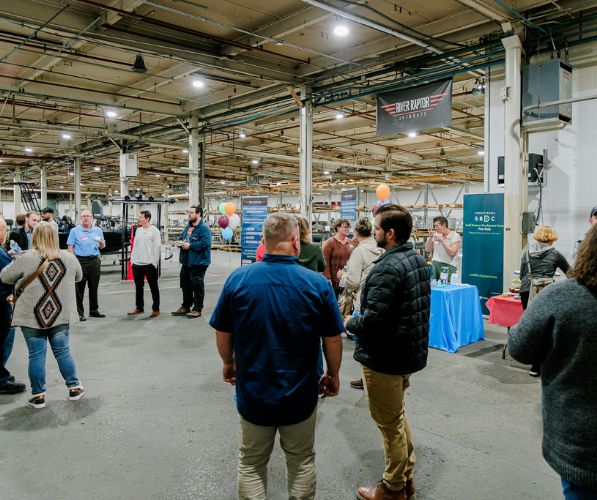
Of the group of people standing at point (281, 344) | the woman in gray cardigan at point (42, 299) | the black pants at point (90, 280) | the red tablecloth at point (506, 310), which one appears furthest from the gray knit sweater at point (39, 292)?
Result: the red tablecloth at point (506, 310)

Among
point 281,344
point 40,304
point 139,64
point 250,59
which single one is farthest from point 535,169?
point 40,304

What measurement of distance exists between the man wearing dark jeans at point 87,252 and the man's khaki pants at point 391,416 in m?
5.49

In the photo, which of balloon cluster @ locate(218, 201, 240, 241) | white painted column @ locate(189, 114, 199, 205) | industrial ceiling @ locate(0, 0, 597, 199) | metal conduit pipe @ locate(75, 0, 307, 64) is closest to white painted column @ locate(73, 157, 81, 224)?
industrial ceiling @ locate(0, 0, 597, 199)

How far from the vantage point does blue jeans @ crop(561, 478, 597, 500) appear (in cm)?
124

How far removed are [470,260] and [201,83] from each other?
237 inches

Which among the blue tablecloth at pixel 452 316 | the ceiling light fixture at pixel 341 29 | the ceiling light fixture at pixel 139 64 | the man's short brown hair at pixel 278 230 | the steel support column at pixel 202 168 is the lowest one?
the blue tablecloth at pixel 452 316

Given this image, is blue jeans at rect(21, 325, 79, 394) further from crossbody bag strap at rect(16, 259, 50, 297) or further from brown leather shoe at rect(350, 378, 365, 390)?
brown leather shoe at rect(350, 378, 365, 390)

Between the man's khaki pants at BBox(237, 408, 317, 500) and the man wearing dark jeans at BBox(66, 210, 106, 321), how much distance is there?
5514 mm

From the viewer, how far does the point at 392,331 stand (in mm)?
2180

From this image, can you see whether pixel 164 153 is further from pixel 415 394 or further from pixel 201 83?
pixel 415 394

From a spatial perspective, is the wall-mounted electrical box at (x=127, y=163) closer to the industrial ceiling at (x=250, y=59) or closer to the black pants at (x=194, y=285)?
the industrial ceiling at (x=250, y=59)

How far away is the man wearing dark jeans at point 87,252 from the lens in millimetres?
6551

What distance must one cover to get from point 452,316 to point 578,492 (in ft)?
13.6

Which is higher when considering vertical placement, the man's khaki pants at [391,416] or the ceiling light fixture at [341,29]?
the ceiling light fixture at [341,29]
